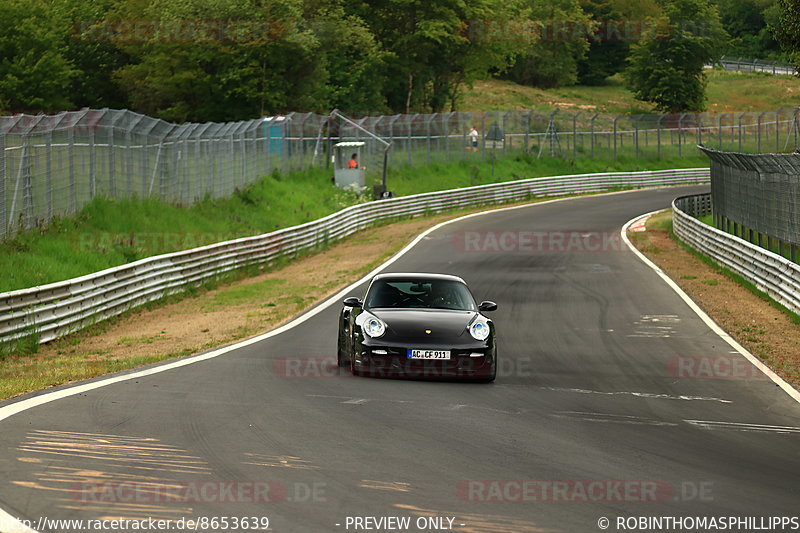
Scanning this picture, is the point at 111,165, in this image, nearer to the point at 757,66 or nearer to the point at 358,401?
the point at 358,401

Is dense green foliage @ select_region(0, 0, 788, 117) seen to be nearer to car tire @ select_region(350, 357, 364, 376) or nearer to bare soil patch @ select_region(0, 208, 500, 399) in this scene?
bare soil patch @ select_region(0, 208, 500, 399)

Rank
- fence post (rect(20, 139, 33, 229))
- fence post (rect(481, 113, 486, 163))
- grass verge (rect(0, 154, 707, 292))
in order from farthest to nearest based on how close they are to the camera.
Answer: fence post (rect(481, 113, 486, 163)) < fence post (rect(20, 139, 33, 229)) < grass verge (rect(0, 154, 707, 292))

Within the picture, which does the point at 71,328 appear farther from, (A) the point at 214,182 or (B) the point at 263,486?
(A) the point at 214,182

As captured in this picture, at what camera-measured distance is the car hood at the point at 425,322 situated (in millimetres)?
12883

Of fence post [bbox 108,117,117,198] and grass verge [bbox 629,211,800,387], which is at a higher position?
fence post [bbox 108,117,117,198]

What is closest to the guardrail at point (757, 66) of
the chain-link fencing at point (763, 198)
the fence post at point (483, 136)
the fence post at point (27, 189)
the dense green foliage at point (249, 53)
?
the dense green foliage at point (249, 53)

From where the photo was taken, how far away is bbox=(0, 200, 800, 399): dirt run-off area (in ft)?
48.0

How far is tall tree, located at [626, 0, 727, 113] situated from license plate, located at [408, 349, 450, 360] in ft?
290

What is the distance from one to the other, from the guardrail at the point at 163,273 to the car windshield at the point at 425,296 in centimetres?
623

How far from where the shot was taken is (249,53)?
206ft

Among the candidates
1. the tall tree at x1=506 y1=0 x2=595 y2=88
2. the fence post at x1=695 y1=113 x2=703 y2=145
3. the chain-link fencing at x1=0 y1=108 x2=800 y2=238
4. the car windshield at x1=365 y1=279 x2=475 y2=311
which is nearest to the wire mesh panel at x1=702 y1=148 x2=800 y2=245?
the car windshield at x1=365 y1=279 x2=475 y2=311

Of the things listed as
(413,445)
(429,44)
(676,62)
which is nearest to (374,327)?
(413,445)

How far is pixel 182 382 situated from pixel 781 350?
9333 mm

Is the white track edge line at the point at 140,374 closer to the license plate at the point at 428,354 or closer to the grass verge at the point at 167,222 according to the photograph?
the license plate at the point at 428,354
